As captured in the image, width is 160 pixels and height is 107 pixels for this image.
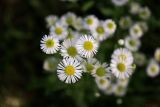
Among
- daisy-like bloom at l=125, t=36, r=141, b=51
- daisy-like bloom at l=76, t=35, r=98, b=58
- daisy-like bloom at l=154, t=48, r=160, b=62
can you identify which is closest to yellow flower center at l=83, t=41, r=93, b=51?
daisy-like bloom at l=76, t=35, r=98, b=58

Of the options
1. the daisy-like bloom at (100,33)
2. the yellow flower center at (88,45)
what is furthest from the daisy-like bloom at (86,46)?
the daisy-like bloom at (100,33)

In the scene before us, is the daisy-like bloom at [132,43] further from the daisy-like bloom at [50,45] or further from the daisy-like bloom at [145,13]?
the daisy-like bloom at [50,45]

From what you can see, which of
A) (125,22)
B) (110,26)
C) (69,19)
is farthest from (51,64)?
(125,22)

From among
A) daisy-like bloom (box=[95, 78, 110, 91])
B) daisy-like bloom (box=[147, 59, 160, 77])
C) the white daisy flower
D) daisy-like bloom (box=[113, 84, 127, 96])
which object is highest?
daisy-like bloom (box=[147, 59, 160, 77])

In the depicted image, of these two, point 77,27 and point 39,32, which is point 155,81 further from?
point 39,32

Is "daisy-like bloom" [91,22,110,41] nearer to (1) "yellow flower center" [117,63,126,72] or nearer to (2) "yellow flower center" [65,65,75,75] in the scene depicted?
(1) "yellow flower center" [117,63,126,72]

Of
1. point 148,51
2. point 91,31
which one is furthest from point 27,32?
point 148,51
